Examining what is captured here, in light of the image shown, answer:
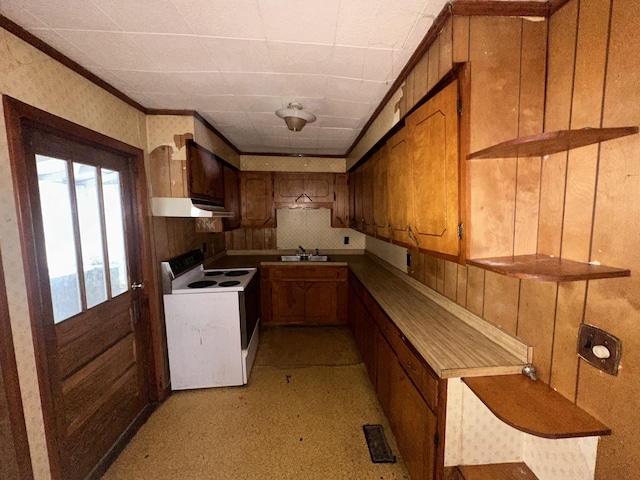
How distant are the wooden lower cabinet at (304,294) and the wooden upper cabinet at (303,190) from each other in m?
0.91

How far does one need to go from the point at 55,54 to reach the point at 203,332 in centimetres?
200

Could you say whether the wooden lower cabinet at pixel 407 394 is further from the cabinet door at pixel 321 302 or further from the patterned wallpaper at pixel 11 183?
the patterned wallpaper at pixel 11 183

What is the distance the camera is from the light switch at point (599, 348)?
32.1 inches

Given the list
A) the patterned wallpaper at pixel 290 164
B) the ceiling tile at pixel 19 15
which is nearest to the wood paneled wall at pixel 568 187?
the ceiling tile at pixel 19 15

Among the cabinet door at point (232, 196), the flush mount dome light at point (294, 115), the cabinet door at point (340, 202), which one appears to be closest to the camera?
the flush mount dome light at point (294, 115)

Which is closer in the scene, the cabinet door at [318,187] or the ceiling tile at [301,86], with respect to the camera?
the ceiling tile at [301,86]

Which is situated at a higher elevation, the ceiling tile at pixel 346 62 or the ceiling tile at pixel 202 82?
the ceiling tile at pixel 202 82

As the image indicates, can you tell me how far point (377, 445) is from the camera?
5.72 ft

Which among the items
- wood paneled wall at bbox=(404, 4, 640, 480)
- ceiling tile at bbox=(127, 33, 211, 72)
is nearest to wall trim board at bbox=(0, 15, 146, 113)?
ceiling tile at bbox=(127, 33, 211, 72)

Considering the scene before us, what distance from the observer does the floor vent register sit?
1.65 meters

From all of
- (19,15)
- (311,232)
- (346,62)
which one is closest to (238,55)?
(346,62)

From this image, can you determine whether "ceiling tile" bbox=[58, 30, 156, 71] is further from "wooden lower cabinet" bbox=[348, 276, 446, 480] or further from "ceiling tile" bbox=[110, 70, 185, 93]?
"wooden lower cabinet" bbox=[348, 276, 446, 480]

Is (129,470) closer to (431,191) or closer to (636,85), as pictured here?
(431,191)

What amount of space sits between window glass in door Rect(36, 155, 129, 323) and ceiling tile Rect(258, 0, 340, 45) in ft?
4.28
